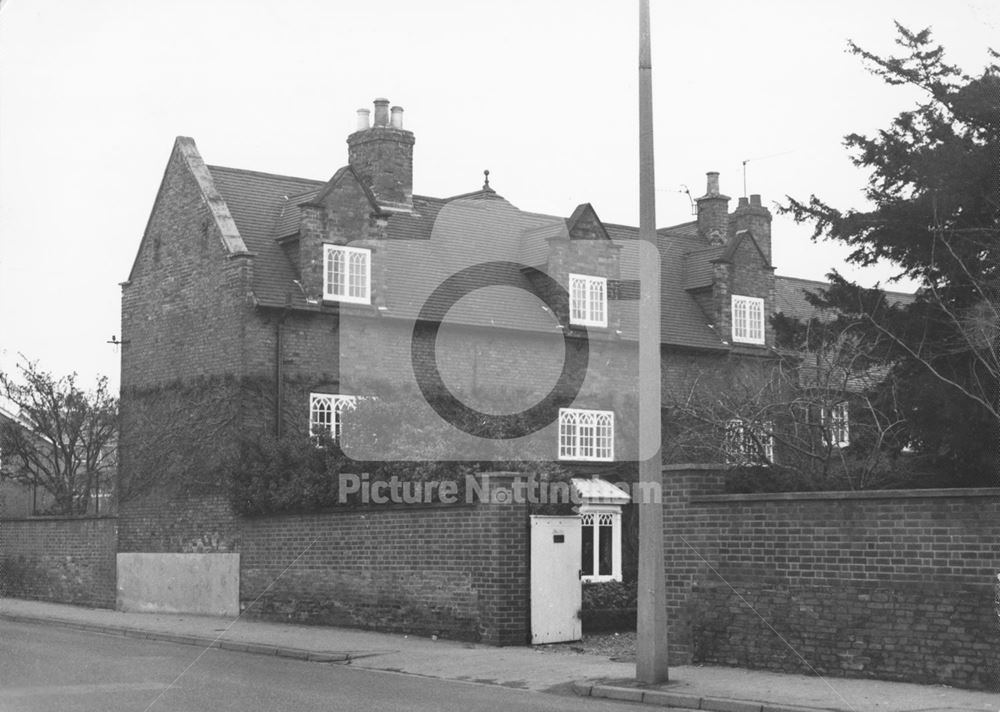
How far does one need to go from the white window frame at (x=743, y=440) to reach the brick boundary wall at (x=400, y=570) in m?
4.63

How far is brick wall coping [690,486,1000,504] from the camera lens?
524 inches

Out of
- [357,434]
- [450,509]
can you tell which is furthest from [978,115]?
[357,434]

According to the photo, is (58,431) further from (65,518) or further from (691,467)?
(691,467)

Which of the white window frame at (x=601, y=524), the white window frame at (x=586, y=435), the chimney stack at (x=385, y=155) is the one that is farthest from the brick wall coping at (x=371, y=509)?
the chimney stack at (x=385, y=155)

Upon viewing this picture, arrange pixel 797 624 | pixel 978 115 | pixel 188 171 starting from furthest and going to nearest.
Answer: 1. pixel 188 171
2. pixel 978 115
3. pixel 797 624

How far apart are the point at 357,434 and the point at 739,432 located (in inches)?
278

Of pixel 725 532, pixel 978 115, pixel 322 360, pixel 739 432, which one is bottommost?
pixel 725 532

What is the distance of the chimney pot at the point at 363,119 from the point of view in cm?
3369

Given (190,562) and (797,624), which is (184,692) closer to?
(797,624)

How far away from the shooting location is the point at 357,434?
80.1 feet

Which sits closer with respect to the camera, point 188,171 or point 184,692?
point 184,692

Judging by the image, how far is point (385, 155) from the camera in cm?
3359

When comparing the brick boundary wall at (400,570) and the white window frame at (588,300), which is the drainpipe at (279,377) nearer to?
the brick boundary wall at (400,570)

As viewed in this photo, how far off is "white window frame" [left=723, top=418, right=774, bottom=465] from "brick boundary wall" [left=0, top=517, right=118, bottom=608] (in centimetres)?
1521
